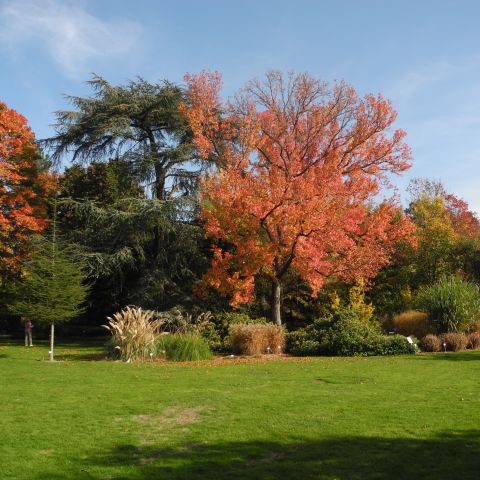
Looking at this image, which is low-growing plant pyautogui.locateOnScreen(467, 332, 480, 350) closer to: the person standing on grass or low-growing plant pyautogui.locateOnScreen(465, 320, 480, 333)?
low-growing plant pyautogui.locateOnScreen(465, 320, 480, 333)

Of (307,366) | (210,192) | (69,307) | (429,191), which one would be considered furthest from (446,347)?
(429,191)

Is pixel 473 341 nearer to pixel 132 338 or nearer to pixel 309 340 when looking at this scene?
pixel 309 340

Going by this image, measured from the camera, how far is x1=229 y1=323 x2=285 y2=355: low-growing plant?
673 inches

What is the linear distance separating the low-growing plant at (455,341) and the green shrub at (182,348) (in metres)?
7.60

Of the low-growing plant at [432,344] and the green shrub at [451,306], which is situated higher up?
the green shrub at [451,306]

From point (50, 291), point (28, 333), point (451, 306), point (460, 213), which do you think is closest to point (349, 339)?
point (451, 306)

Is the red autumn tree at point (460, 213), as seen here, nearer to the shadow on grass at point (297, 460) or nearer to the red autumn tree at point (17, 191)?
the red autumn tree at point (17, 191)

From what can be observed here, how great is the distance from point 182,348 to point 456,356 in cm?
793

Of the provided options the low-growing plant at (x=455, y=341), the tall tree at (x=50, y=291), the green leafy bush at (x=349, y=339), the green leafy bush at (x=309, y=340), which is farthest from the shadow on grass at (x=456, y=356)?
the tall tree at (x=50, y=291)

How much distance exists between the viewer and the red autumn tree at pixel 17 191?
24.2 m

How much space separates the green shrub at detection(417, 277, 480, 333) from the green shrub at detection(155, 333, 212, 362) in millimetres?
8095

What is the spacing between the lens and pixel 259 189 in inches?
776

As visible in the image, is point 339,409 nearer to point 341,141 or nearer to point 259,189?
point 259,189

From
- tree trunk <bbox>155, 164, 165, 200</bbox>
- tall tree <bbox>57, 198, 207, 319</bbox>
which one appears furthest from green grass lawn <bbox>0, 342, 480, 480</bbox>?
tree trunk <bbox>155, 164, 165, 200</bbox>
